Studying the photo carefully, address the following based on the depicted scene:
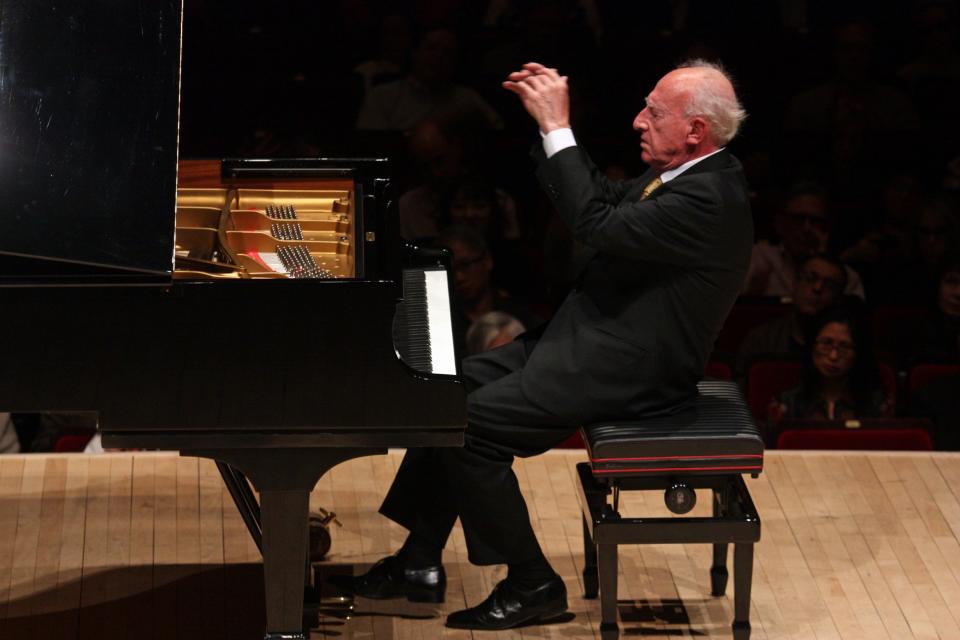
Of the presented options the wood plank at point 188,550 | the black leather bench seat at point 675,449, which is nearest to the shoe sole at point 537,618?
the black leather bench seat at point 675,449

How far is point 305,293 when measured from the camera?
3010 mm

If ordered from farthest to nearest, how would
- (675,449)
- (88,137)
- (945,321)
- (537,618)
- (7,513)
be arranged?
1. (945,321)
2. (7,513)
3. (537,618)
4. (675,449)
5. (88,137)

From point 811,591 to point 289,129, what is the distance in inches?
144

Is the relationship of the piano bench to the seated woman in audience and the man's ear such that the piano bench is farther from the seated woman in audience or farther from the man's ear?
the seated woman in audience

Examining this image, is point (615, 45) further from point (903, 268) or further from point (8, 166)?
point (8, 166)

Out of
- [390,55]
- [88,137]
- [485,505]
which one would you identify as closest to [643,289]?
[485,505]

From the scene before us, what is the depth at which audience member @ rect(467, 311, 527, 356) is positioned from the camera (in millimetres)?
4836

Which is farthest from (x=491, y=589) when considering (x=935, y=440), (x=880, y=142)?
(x=880, y=142)

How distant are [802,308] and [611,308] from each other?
2146 mm

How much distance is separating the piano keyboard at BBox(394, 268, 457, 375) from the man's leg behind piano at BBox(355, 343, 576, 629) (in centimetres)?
23

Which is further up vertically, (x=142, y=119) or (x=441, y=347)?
(x=142, y=119)

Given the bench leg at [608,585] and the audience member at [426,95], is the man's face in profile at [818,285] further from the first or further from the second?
the bench leg at [608,585]

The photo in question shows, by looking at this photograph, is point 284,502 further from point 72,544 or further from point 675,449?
point 72,544

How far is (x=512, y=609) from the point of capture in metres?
3.67
